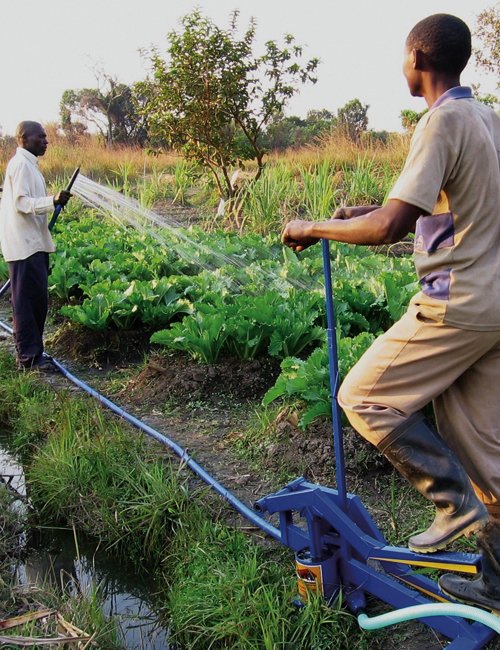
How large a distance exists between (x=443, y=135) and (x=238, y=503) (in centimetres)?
215

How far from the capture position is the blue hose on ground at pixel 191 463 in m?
3.44

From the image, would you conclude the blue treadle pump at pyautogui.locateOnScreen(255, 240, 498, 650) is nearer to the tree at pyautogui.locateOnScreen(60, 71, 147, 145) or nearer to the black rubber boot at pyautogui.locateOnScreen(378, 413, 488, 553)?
the black rubber boot at pyautogui.locateOnScreen(378, 413, 488, 553)

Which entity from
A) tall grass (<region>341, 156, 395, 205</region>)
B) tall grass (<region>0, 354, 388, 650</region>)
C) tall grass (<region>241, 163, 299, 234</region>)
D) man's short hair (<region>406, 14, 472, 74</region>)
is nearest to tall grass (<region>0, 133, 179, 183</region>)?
tall grass (<region>241, 163, 299, 234</region>)

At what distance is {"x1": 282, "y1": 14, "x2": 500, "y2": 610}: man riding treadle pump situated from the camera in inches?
84.7

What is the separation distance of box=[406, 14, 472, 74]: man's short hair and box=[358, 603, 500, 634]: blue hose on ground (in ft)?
5.34

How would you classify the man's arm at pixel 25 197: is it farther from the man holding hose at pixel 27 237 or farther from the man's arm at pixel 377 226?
the man's arm at pixel 377 226

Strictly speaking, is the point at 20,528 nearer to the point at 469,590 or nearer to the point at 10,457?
the point at 10,457

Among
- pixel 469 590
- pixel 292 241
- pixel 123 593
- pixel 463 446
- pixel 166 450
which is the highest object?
pixel 292 241

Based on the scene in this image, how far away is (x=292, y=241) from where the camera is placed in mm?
2596

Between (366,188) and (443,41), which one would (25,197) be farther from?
(366,188)

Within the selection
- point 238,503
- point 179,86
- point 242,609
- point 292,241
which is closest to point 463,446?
point 292,241

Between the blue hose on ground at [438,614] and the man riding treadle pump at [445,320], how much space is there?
0.14 metres

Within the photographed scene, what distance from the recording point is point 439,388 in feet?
7.72

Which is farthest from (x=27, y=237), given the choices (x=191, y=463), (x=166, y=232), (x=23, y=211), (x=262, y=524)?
(x=166, y=232)
